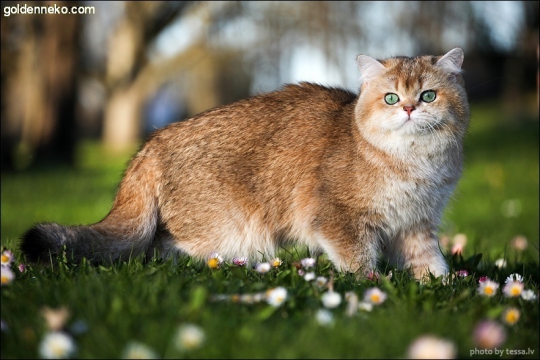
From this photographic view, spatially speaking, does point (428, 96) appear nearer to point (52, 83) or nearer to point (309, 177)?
point (309, 177)

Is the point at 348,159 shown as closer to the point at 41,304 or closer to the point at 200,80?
the point at 41,304

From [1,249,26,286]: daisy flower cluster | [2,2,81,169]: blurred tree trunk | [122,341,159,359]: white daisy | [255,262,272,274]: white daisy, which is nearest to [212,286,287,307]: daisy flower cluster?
[122,341,159,359]: white daisy

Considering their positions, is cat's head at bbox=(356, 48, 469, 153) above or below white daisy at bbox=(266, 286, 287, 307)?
above

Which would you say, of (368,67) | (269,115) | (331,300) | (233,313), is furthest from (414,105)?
(233,313)

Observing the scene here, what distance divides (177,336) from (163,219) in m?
2.27

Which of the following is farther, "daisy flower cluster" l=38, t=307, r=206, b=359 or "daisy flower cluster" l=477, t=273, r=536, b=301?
"daisy flower cluster" l=477, t=273, r=536, b=301

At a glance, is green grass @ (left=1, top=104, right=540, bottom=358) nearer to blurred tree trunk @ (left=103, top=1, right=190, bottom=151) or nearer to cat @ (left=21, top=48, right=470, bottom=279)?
A: cat @ (left=21, top=48, right=470, bottom=279)

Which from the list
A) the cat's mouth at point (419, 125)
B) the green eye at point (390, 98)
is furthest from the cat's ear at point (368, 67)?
the cat's mouth at point (419, 125)

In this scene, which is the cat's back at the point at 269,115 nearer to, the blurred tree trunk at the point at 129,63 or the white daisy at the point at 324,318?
the white daisy at the point at 324,318

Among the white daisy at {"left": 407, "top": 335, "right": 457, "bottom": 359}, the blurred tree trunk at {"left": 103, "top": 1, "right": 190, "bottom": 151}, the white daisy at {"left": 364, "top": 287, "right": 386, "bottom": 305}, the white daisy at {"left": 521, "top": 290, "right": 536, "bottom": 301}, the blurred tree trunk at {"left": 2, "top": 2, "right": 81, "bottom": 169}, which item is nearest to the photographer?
the white daisy at {"left": 407, "top": 335, "right": 457, "bottom": 359}

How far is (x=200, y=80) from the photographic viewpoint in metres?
31.8

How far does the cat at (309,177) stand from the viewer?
4.25 m

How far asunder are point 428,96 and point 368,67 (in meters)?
0.45

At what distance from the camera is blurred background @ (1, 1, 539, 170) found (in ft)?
49.7
